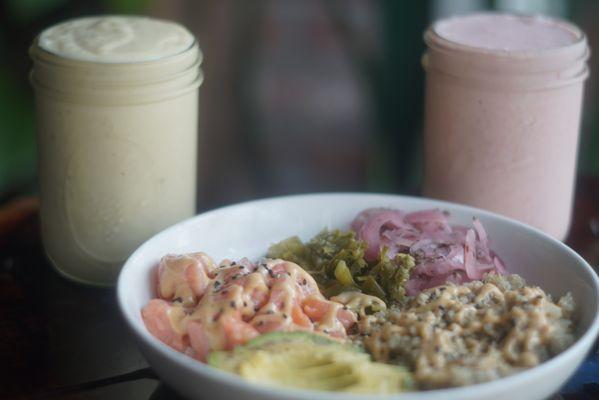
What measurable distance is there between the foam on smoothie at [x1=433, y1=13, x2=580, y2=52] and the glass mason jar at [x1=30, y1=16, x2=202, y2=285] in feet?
1.79

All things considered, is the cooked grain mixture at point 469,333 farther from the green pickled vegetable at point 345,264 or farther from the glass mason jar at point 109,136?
the glass mason jar at point 109,136

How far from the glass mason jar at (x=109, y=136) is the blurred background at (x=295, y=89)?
50 cm

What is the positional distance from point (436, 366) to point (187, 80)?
74cm

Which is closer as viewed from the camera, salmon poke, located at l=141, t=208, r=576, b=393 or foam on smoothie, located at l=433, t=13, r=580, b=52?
salmon poke, located at l=141, t=208, r=576, b=393

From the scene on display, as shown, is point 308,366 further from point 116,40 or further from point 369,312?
point 116,40

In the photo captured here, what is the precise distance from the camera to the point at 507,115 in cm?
172

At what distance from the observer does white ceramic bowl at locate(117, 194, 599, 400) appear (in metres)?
1.12

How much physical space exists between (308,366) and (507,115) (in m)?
0.77

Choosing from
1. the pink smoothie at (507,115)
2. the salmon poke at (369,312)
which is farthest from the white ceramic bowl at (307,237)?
the pink smoothie at (507,115)

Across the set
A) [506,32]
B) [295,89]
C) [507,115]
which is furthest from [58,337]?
[295,89]

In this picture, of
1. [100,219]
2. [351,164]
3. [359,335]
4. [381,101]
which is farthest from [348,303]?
[351,164]

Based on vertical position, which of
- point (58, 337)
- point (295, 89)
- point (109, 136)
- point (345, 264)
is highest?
point (109, 136)

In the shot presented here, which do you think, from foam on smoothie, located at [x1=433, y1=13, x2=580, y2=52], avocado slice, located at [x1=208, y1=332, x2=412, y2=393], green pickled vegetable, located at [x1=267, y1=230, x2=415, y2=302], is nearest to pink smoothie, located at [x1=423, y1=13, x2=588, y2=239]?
foam on smoothie, located at [x1=433, y1=13, x2=580, y2=52]

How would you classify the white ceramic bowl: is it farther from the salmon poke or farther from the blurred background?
the blurred background
